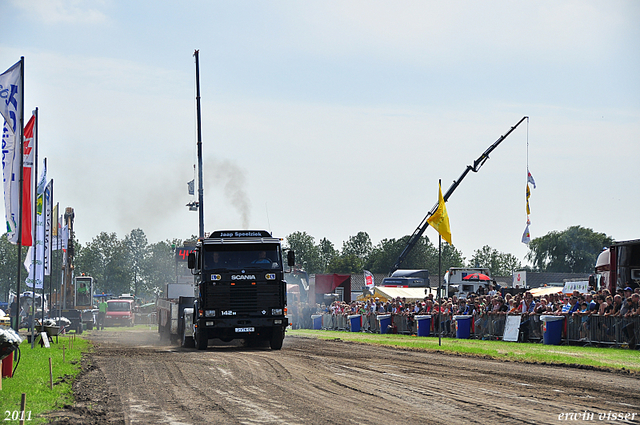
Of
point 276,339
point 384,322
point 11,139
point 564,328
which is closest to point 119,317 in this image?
point 384,322

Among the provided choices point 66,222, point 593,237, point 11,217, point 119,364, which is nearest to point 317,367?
point 119,364

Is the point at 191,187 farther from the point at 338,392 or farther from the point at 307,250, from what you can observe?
the point at 307,250

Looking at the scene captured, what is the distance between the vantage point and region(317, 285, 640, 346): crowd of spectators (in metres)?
21.2

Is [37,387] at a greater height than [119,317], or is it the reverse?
[37,387]

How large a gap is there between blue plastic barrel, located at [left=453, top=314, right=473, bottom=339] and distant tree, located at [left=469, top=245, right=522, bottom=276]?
145294 millimetres

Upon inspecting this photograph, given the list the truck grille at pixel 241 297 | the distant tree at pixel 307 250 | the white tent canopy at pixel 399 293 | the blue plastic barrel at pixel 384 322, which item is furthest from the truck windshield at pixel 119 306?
the distant tree at pixel 307 250

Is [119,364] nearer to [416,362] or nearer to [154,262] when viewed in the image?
[416,362]

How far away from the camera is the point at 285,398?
11.1 metres

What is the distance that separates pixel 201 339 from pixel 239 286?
1.99 meters

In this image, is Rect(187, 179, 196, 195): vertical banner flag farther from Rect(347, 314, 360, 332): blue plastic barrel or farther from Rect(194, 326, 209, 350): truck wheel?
Rect(194, 326, 209, 350): truck wheel

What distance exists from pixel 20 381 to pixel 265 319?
9.83 m

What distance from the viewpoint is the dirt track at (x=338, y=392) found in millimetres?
9523

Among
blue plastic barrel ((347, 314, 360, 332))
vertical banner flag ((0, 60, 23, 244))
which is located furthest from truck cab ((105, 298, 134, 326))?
vertical banner flag ((0, 60, 23, 244))

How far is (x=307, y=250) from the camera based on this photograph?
152875 millimetres
